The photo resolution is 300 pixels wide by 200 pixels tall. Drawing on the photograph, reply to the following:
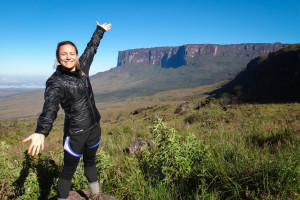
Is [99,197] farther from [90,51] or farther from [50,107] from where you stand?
[90,51]

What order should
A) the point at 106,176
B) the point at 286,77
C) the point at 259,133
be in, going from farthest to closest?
the point at 286,77 < the point at 259,133 < the point at 106,176

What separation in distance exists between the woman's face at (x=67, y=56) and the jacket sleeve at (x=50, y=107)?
316 millimetres

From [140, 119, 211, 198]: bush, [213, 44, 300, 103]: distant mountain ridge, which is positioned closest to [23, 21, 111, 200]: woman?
[140, 119, 211, 198]: bush

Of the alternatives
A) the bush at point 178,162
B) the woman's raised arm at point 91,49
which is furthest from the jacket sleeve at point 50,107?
the bush at point 178,162

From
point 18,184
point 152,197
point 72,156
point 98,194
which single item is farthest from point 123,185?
point 18,184

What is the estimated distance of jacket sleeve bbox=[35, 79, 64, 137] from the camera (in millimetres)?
1745

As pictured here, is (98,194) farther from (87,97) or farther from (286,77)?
(286,77)

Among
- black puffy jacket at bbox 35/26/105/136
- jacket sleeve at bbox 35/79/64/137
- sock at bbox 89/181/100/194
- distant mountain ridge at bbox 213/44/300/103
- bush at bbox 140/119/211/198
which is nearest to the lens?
Answer: jacket sleeve at bbox 35/79/64/137

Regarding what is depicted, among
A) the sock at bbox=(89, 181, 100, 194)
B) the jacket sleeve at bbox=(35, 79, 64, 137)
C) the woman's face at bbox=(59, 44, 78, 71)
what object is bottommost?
the sock at bbox=(89, 181, 100, 194)

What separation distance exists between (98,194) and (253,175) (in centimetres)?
185

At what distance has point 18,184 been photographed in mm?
2439

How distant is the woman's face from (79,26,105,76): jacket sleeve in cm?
35

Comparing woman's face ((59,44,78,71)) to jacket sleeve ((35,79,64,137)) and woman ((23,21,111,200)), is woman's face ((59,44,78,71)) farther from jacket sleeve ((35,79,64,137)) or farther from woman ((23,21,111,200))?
jacket sleeve ((35,79,64,137))

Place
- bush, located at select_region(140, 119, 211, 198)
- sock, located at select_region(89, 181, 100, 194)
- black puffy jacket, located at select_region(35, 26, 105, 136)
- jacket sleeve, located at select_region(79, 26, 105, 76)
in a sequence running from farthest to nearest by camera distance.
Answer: jacket sleeve, located at select_region(79, 26, 105, 76), sock, located at select_region(89, 181, 100, 194), bush, located at select_region(140, 119, 211, 198), black puffy jacket, located at select_region(35, 26, 105, 136)
